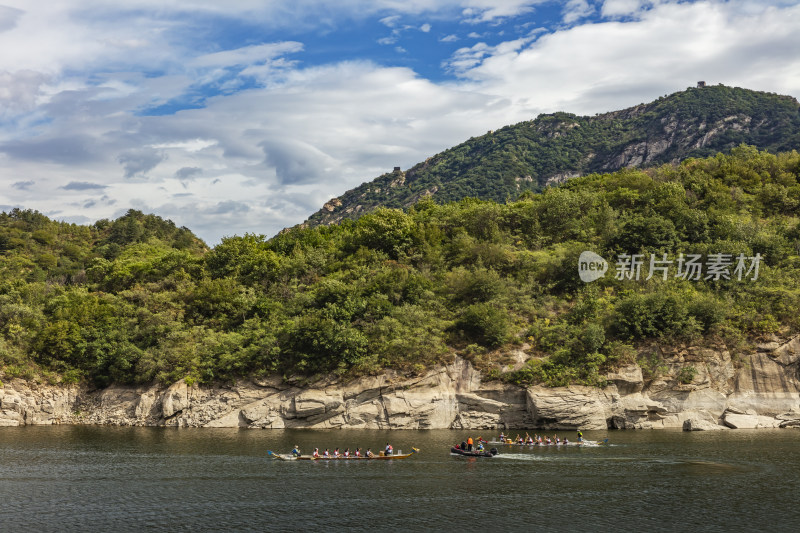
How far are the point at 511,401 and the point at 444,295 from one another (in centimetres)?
1814

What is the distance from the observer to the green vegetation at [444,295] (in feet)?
221

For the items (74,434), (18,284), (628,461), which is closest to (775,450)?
(628,461)

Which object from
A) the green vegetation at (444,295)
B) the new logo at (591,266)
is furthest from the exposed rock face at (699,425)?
the new logo at (591,266)

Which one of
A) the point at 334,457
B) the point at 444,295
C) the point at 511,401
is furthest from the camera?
the point at 444,295

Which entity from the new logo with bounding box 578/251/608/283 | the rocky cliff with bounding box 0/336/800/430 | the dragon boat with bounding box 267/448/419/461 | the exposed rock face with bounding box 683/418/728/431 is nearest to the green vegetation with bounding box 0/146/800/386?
the new logo with bounding box 578/251/608/283

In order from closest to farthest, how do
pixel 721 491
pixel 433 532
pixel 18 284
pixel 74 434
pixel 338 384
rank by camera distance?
pixel 433 532 < pixel 721 491 < pixel 74 434 < pixel 338 384 < pixel 18 284

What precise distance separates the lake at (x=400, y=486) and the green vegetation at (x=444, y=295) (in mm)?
12650

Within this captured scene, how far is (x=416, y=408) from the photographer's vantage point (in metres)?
64.2

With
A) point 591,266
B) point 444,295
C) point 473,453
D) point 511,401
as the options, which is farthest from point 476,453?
point 591,266

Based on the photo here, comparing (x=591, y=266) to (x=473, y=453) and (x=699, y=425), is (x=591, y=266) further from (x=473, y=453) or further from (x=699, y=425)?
(x=473, y=453)

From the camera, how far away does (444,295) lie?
7800 centimetres

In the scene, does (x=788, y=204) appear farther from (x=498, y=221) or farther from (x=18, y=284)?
(x=18, y=284)

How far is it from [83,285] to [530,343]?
68376mm

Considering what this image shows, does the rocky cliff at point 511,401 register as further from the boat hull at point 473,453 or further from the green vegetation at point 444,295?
the boat hull at point 473,453
